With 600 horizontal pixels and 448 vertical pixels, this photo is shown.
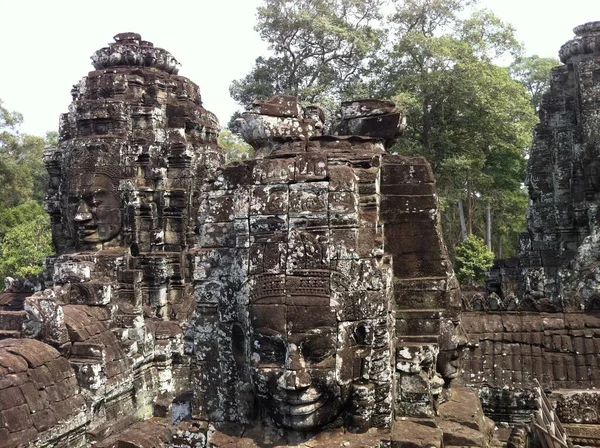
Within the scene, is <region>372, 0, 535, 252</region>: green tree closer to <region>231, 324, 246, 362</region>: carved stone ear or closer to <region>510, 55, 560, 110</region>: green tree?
<region>510, 55, 560, 110</region>: green tree

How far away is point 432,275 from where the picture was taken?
16.3ft

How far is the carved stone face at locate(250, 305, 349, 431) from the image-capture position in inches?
159

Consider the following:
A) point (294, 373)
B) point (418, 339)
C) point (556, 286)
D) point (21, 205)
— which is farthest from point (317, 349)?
point (21, 205)

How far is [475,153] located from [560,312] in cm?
1367

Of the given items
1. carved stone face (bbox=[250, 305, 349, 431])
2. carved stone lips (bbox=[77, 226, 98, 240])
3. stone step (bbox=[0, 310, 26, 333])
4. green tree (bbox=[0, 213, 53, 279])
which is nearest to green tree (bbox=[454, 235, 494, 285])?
carved stone lips (bbox=[77, 226, 98, 240])

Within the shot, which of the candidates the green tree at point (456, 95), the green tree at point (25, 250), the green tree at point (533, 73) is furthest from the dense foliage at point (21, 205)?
the green tree at point (533, 73)

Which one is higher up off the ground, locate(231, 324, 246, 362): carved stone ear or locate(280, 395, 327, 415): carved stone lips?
locate(231, 324, 246, 362): carved stone ear

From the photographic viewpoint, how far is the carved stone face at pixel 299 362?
403 cm

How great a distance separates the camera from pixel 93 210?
11.3 m

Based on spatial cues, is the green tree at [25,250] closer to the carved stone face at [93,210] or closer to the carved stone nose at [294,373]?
the carved stone face at [93,210]

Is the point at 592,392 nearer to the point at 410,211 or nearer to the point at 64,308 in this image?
the point at 410,211

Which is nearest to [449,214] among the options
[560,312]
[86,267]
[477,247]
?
[477,247]

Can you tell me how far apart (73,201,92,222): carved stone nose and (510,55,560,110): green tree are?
25.4 m

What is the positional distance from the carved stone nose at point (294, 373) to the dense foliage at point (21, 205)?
61.3 ft
